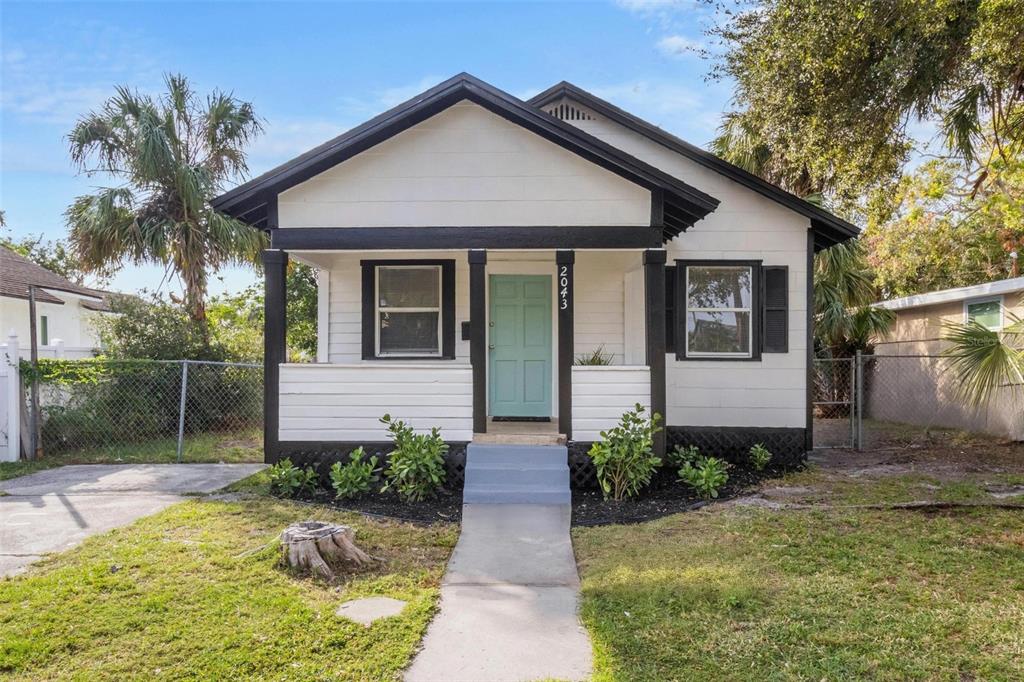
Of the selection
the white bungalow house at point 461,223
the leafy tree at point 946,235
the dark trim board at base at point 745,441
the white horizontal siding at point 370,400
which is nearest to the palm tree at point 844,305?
the leafy tree at point 946,235

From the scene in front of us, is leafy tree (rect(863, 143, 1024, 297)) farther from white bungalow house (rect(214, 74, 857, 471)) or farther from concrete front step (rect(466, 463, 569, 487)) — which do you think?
concrete front step (rect(466, 463, 569, 487))

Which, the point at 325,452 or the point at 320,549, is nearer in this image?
the point at 320,549

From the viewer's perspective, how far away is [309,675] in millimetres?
3232

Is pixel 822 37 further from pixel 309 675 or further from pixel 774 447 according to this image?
pixel 309 675

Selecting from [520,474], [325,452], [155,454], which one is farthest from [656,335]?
[155,454]

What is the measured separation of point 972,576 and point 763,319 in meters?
4.85

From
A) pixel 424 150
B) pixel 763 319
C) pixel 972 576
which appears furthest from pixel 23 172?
pixel 972 576

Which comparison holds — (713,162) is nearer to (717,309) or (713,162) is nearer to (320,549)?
(717,309)

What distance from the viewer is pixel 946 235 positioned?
18844mm

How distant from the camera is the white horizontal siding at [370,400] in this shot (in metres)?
7.57

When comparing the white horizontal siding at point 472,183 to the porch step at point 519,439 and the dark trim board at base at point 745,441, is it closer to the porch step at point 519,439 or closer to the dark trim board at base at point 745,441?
the porch step at point 519,439

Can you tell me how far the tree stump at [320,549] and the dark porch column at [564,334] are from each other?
3285 millimetres

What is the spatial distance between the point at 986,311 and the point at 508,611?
39.1ft

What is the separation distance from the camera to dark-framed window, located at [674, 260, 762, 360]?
902 centimetres
